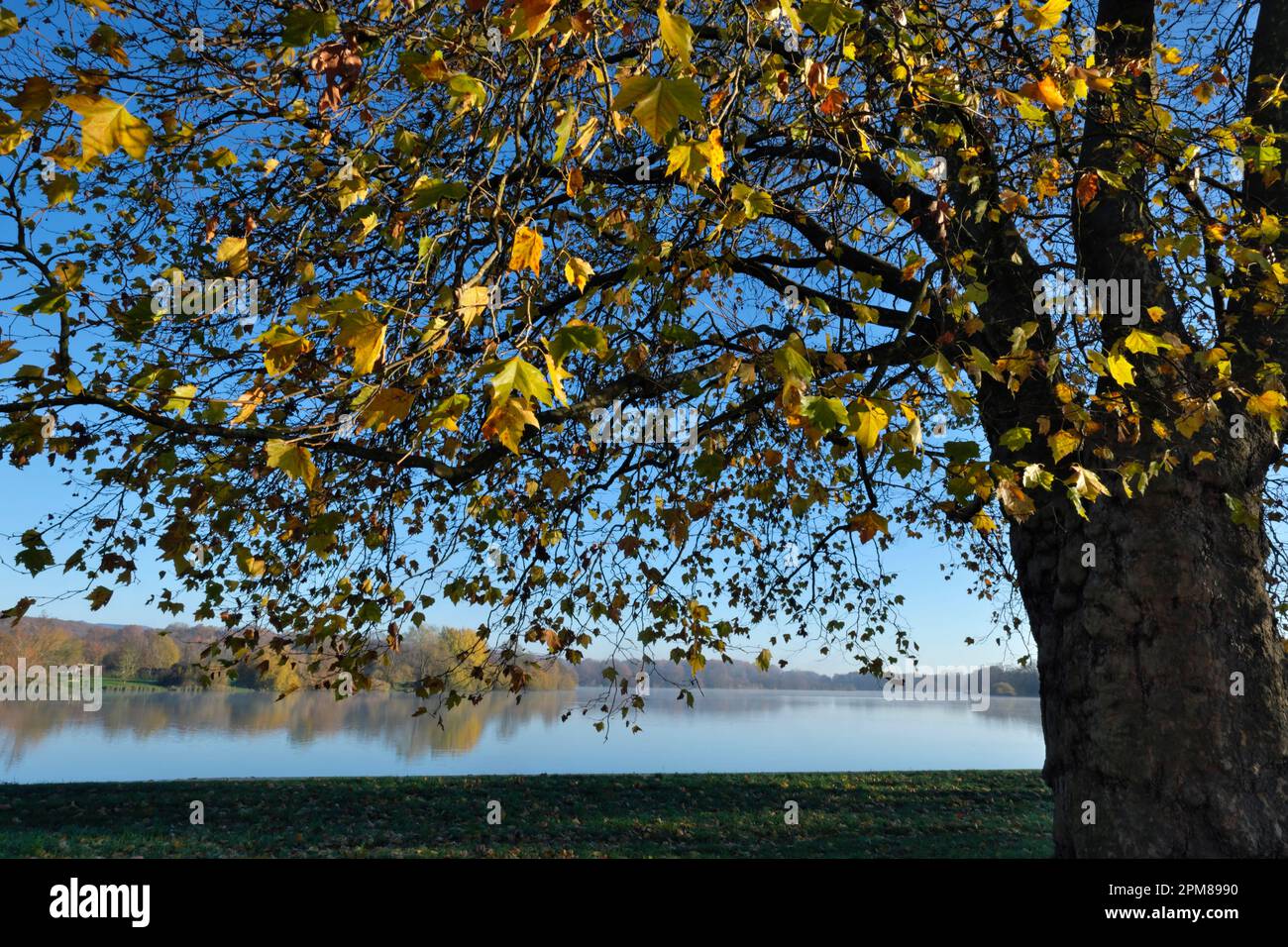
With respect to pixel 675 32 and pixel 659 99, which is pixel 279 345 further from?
pixel 675 32

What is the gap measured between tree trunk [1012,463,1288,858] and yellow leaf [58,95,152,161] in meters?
5.14

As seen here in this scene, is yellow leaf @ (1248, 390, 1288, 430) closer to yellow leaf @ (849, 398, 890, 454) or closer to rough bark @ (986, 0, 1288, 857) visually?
rough bark @ (986, 0, 1288, 857)

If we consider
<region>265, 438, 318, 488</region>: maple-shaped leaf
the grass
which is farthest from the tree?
the grass

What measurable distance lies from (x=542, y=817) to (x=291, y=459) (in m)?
11.4

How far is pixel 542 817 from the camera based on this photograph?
485 inches

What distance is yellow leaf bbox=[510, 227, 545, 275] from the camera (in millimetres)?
2494

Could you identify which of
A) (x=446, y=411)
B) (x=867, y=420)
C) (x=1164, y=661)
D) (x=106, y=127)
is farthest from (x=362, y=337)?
(x=1164, y=661)

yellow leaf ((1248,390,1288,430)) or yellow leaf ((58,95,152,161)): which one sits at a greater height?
yellow leaf ((58,95,152,161))

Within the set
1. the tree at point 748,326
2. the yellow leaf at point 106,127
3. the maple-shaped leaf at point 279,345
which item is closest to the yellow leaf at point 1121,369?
the tree at point 748,326

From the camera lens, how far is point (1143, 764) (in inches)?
169

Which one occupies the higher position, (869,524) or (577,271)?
(577,271)

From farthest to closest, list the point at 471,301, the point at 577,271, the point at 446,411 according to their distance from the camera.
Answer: the point at 577,271, the point at 446,411, the point at 471,301
